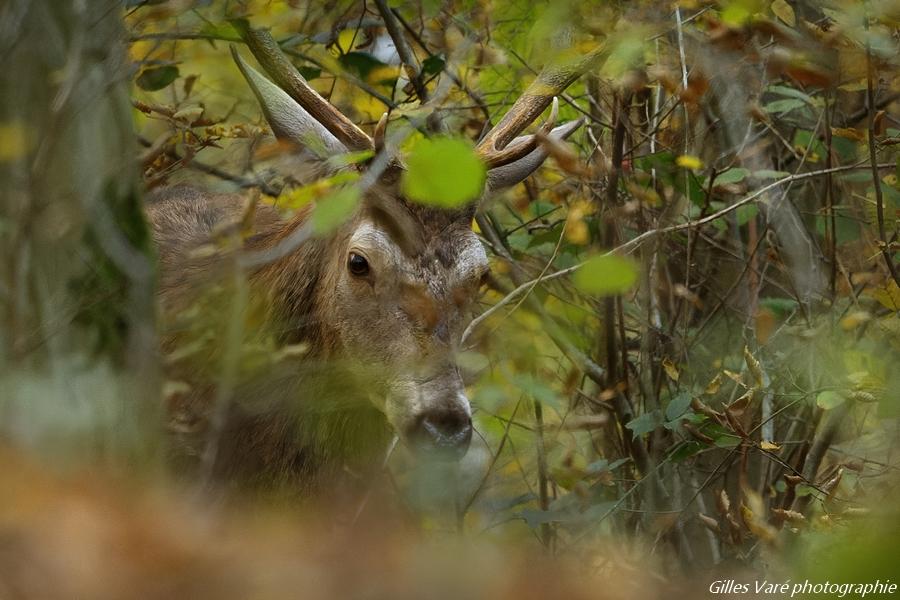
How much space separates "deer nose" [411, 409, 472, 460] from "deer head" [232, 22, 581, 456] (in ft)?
0.26

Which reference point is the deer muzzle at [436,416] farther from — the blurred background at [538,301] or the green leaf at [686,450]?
the green leaf at [686,450]

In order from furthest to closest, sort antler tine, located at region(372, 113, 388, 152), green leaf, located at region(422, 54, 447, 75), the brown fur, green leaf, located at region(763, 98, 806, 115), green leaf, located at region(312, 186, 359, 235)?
green leaf, located at region(422, 54, 447, 75), green leaf, located at region(763, 98, 806, 115), the brown fur, antler tine, located at region(372, 113, 388, 152), green leaf, located at region(312, 186, 359, 235)

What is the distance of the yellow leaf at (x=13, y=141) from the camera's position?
2.94 m

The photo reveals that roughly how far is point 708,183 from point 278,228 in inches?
87.7

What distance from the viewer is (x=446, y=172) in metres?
2.73

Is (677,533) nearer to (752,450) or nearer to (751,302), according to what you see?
(752,450)

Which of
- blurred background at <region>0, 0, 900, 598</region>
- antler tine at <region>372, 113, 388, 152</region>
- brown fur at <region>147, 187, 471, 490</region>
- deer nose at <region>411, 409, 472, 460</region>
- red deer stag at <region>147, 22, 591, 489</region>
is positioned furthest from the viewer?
brown fur at <region>147, 187, 471, 490</region>

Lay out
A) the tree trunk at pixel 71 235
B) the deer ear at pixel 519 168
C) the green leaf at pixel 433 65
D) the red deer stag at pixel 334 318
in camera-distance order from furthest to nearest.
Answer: the green leaf at pixel 433 65 < the deer ear at pixel 519 168 < the red deer stag at pixel 334 318 < the tree trunk at pixel 71 235

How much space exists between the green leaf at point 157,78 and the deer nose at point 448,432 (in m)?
2.44

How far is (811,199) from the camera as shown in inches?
236

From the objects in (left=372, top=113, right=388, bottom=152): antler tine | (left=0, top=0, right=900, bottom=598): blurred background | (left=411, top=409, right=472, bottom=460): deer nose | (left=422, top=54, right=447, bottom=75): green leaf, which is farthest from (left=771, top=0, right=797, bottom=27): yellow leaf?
(left=411, top=409, right=472, bottom=460): deer nose

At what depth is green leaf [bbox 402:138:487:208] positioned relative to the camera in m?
2.73

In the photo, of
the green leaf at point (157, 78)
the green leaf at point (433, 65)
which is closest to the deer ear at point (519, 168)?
the green leaf at point (433, 65)

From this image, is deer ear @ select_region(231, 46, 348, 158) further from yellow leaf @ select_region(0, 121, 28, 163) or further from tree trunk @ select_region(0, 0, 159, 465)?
yellow leaf @ select_region(0, 121, 28, 163)
